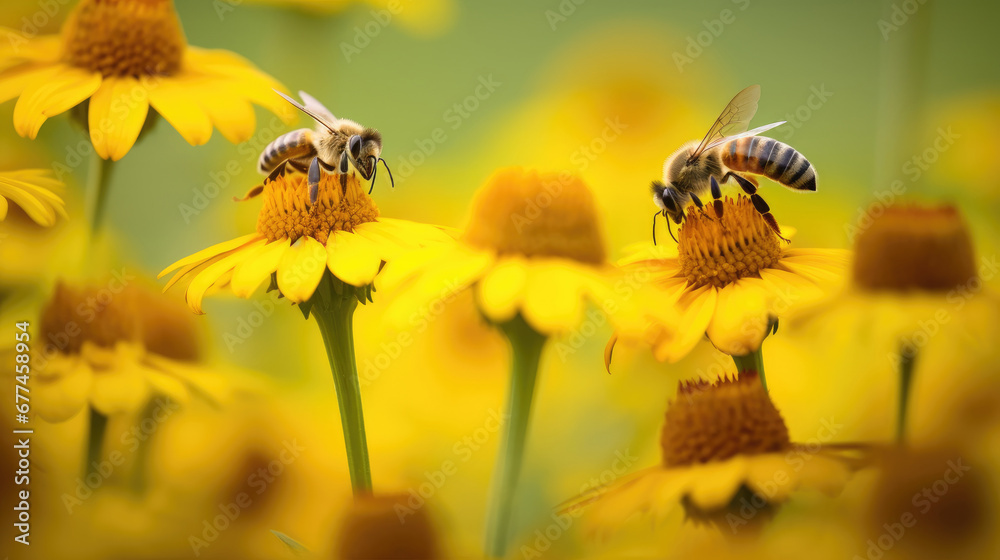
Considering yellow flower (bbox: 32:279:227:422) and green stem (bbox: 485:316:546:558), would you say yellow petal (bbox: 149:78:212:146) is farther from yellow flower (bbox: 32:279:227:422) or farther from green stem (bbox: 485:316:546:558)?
green stem (bbox: 485:316:546:558)

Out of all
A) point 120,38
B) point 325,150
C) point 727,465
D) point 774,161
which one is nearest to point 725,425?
point 727,465

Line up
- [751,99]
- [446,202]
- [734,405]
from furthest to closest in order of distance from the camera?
[446,202], [751,99], [734,405]

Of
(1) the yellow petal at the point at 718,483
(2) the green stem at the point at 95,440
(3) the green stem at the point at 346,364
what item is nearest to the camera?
(1) the yellow petal at the point at 718,483

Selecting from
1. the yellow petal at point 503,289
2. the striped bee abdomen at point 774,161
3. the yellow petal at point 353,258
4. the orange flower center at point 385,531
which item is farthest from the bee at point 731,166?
the orange flower center at point 385,531

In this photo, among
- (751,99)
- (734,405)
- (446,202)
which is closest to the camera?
(734,405)

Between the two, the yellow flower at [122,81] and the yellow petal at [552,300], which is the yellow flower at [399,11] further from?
the yellow petal at [552,300]

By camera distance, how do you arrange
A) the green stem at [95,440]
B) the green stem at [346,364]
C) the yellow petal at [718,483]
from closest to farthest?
the yellow petal at [718,483] < the green stem at [346,364] < the green stem at [95,440]

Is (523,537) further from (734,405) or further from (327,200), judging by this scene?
(327,200)

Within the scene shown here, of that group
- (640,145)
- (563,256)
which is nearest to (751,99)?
(640,145)
